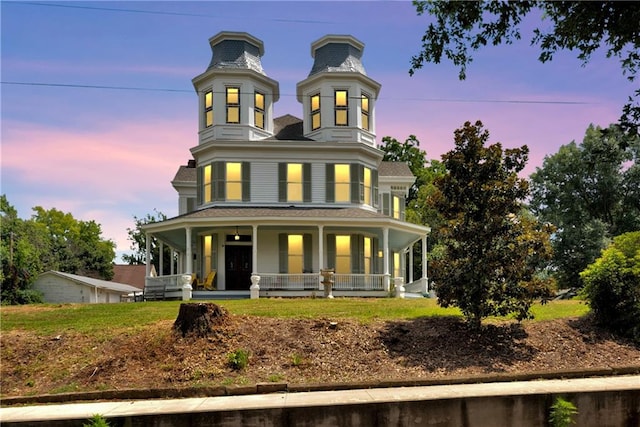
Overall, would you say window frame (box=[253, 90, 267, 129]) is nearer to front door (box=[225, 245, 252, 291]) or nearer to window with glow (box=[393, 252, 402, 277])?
front door (box=[225, 245, 252, 291])

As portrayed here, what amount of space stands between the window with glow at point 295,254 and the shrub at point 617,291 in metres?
12.7

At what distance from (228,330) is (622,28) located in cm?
863

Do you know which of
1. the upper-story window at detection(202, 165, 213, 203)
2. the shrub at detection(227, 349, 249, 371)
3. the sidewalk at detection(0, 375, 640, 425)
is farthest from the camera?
the upper-story window at detection(202, 165, 213, 203)

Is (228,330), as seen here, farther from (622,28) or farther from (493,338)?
(622,28)

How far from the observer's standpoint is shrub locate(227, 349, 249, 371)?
961 cm

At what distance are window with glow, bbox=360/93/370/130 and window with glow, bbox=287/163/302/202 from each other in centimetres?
383

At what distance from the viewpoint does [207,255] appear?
2370 centimetres

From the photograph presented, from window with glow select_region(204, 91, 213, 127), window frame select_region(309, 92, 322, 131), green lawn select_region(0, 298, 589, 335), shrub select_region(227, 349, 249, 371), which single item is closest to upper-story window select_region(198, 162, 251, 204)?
window with glow select_region(204, 91, 213, 127)

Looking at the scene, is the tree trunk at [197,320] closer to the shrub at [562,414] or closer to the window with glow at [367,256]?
the shrub at [562,414]

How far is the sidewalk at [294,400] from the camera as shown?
7711 mm

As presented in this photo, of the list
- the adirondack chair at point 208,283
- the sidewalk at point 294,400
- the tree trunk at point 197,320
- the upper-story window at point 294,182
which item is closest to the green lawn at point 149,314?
the tree trunk at point 197,320

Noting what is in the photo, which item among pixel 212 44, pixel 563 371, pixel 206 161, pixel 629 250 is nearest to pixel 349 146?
pixel 206 161

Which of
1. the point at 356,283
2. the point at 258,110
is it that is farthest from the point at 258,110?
the point at 356,283

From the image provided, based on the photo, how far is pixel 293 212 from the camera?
2222 cm
